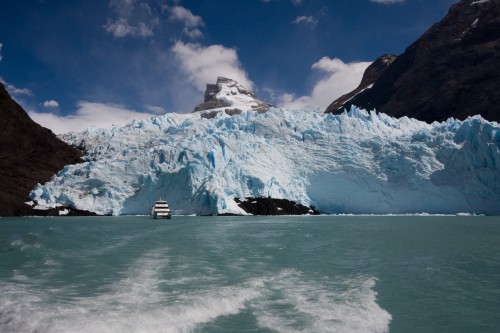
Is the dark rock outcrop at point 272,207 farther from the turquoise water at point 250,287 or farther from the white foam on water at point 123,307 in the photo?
the white foam on water at point 123,307

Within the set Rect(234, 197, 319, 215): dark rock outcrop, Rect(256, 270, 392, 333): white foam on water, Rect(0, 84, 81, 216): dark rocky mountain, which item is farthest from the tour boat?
Rect(256, 270, 392, 333): white foam on water

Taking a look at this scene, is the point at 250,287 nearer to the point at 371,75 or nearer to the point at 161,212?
the point at 161,212

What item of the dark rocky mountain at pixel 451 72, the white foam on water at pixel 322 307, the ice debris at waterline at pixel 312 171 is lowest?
the white foam on water at pixel 322 307

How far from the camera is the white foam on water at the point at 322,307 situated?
25.3 ft

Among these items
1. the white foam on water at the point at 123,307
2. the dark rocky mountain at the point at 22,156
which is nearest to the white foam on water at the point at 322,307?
the white foam on water at the point at 123,307

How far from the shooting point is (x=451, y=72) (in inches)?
3334

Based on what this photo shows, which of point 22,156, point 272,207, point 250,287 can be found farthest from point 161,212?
point 22,156

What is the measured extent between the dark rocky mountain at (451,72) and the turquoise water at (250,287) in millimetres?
60363

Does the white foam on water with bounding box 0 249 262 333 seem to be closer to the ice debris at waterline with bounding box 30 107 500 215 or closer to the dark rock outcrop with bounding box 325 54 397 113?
the ice debris at waterline with bounding box 30 107 500 215

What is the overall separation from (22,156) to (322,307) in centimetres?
6418

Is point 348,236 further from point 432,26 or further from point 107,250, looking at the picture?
point 432,26

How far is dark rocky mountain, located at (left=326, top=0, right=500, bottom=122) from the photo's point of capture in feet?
240

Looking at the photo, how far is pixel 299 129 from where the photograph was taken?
48969 millimetres

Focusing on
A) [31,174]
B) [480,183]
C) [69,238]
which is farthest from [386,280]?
[31,174]
